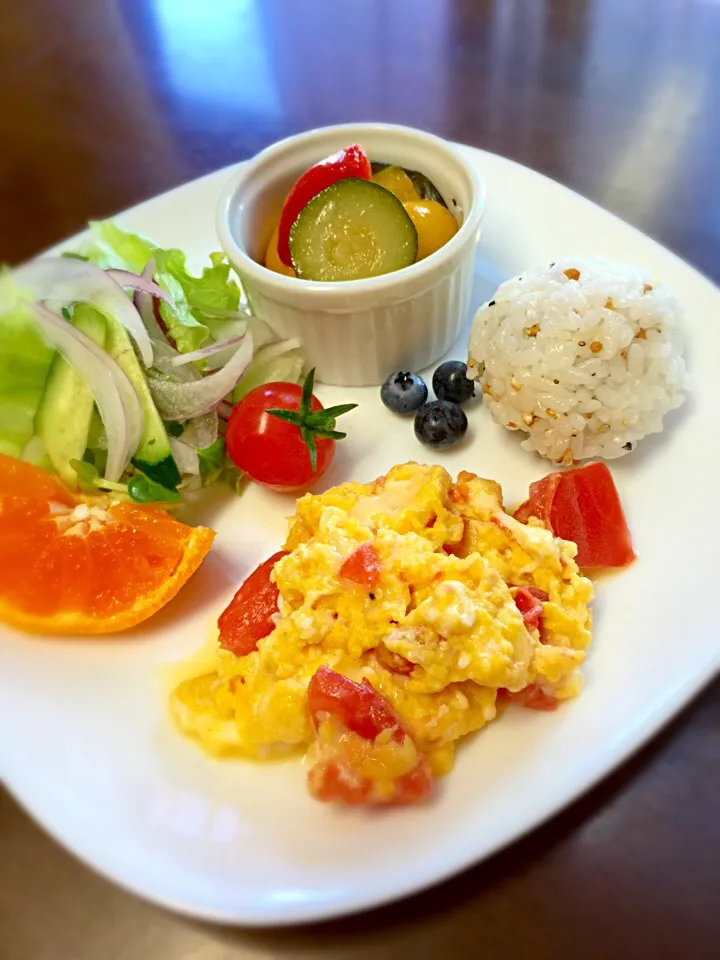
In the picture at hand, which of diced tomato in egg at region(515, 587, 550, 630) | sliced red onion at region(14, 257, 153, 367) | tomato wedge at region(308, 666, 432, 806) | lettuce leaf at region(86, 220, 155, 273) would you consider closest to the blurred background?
lettuce leaf at region(86, 220, 155, 273)

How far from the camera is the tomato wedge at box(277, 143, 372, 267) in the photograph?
190 centimetres

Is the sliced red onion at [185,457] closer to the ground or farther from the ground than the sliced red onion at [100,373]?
closer to the ground

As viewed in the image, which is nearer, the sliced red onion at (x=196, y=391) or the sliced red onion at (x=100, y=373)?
the sliced red onion at (x=100, y=373)

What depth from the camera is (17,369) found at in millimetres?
1775

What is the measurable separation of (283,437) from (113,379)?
420 millimetres

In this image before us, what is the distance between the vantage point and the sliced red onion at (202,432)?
1.83 metres

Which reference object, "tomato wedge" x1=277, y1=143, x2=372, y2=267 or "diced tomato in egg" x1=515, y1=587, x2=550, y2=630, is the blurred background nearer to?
"tomato wedge" x1=277, y1=143, x2=372, y2=267

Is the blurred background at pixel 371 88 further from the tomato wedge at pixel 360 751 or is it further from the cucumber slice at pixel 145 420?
the tomato wedge at pixel 360 751

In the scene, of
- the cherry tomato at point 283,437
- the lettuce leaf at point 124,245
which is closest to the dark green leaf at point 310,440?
the cherry tomato at point 283,437

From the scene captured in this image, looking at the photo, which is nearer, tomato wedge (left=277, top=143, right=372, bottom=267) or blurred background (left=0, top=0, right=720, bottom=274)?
tomato wedge (left=277, top=143, right=372, bottom=267)

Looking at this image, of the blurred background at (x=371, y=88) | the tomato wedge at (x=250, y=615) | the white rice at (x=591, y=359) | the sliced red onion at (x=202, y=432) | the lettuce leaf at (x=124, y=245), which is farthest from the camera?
the blurred background at (x=371, y=88)

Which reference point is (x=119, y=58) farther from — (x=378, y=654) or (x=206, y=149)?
(x=378, y=654)

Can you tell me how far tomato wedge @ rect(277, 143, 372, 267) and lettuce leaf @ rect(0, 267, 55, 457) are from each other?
0.66 meters

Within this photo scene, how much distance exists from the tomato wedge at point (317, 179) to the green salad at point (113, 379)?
0.30 meters
